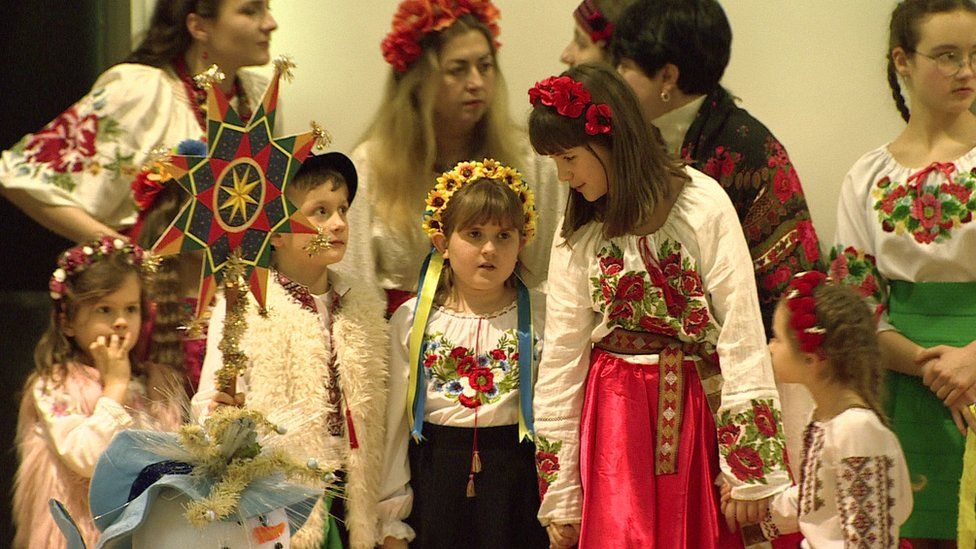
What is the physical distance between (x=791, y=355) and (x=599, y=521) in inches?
24.9

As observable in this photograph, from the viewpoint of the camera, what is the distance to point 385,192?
149 inches

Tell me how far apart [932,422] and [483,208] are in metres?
1.43

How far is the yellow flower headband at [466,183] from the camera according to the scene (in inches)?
135

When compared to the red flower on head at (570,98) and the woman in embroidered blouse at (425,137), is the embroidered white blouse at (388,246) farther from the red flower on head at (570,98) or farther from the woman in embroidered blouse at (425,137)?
the red flower on head at (570,98)

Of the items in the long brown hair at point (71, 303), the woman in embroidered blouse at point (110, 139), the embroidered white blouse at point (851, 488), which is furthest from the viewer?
the woman in embroidered blouse at point (110, 139)

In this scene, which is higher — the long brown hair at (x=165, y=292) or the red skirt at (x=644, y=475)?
the long brown hair at (x=165, y=292)

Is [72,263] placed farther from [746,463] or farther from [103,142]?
[746,463]

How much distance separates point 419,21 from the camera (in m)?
3.81

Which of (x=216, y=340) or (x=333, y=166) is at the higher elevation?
(x=333, y=166)

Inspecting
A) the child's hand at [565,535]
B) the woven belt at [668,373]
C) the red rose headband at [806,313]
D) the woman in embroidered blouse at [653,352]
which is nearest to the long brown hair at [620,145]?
the woman in embroidered blouse at [653,352]

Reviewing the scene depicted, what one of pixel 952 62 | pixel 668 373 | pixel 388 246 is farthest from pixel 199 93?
pixel 952 62

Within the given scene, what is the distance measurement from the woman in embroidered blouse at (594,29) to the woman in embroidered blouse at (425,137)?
286 mm

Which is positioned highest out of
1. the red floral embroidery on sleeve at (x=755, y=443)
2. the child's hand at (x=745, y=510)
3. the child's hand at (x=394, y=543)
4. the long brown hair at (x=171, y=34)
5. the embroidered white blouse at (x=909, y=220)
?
the long brown hair at (x=171, y=34)

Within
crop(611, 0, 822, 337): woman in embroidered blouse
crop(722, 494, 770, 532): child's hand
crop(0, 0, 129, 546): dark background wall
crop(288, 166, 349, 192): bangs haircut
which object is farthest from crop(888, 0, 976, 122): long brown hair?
crop(0, 0, 129, 546): dark background wall
